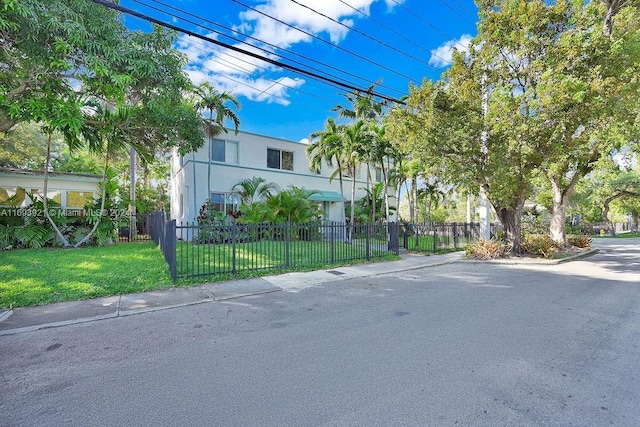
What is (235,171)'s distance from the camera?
57.6 ft

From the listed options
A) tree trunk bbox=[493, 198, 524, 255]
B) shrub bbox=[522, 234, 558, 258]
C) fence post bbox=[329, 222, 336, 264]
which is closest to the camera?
fence post bbox=[329, 222, 336, 264]

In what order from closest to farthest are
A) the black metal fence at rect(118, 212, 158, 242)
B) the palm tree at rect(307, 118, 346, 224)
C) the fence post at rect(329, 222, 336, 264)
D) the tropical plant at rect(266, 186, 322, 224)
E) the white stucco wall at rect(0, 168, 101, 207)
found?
1. the fence post at rect(329, 222, 336, 264)
2. the white stucco wall at rect(0, 168, 101, 207)
3. the tropical plant at rect(266, 186, 322, 224)
4. the black metal fence at rect(118, 212, 158, 242)
5. the palm tree at rect(307, 118, 346, 224)

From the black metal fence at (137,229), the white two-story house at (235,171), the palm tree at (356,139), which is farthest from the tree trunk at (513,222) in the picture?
the black metal fence at (137,229)

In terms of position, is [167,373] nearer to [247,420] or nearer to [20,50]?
[247,420]

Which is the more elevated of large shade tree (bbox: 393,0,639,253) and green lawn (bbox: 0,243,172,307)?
large shade tree (bbox: 393,0,639,253)

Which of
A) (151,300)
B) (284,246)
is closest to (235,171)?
(284,246)

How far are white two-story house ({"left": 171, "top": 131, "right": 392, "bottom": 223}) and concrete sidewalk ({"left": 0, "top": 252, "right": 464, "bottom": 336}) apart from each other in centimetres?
914

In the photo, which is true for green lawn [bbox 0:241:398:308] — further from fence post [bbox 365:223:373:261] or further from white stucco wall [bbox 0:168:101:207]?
white stucco wall [bbox 0:168:101:207]

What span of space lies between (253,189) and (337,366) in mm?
14130

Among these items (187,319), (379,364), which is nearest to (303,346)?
(379,364)

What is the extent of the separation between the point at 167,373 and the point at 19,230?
1339 cm

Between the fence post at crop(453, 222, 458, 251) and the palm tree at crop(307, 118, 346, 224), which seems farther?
the palm tree at crop(307, 118, 346, 224)

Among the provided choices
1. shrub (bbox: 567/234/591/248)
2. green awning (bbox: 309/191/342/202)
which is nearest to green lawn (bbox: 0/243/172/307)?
green awning (bbox: 309/191/342/202)

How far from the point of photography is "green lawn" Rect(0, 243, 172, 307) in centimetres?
633
